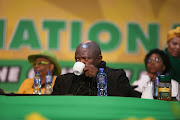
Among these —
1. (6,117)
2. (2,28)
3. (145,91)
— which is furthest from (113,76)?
(2,28)

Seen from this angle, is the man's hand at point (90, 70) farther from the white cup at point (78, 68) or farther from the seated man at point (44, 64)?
the seated man at point (44, 64)

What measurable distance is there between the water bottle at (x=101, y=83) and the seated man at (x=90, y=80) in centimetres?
3

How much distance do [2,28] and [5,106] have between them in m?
3.55

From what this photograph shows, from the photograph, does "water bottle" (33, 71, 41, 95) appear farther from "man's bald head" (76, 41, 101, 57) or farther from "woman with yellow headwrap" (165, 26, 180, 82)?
"woman with yellow headwrap" (165, 26, 180, 82)

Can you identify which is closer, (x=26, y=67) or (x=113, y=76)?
(x=113, y=76)

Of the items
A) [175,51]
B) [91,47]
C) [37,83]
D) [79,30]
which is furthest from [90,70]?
[79,30]

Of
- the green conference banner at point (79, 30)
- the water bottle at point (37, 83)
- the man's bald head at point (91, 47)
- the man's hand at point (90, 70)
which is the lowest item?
the water bottle at point (37, 83)

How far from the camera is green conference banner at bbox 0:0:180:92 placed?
4859 mm

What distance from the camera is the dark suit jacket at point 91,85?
2.43 metres

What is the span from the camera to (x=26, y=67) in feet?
15.9

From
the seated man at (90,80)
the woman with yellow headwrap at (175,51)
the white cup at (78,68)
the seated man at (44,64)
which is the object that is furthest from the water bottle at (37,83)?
the woman with yellow headwrap at (175,51)

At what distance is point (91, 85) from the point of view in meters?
2.53

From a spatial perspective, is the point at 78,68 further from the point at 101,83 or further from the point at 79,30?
the point at 79,30

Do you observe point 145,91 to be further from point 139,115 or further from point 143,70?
point 143,70
